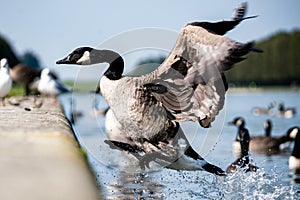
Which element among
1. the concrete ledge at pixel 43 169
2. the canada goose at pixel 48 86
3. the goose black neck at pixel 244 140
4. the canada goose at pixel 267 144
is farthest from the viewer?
the canada goose at pixel 48 86

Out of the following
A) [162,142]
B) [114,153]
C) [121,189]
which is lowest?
[114,153]

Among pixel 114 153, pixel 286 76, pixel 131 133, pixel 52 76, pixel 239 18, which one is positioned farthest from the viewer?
pixel 286 76

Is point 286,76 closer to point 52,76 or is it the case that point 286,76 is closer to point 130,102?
point 52,76

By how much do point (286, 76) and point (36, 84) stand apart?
7452 cm

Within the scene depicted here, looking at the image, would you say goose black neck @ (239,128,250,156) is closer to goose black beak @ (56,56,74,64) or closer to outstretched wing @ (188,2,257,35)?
outstretched wing @ (188,2,257,35)

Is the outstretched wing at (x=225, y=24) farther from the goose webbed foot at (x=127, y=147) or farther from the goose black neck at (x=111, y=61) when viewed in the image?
the goose webbed foot at (x=127, y=147)

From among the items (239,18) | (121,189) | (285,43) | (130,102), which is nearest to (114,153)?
(121,189)

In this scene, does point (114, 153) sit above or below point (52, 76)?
above

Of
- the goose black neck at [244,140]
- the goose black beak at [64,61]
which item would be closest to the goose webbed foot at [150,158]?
the goose black beak at [64,61]

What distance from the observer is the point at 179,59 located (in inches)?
258

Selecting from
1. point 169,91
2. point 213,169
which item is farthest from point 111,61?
point 213,169

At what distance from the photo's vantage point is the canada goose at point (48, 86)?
61.0 feet

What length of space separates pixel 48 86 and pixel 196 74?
1302 centimetres

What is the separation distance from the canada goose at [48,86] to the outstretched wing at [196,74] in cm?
1172
